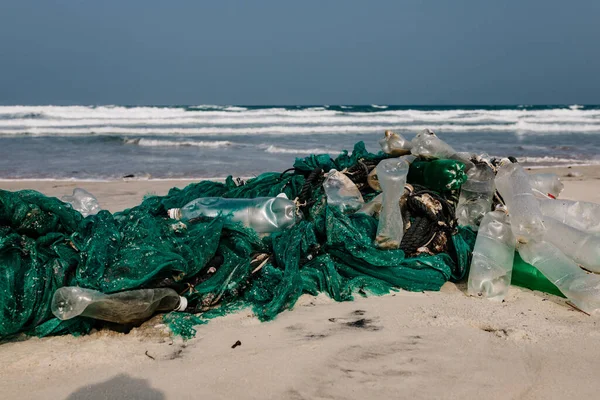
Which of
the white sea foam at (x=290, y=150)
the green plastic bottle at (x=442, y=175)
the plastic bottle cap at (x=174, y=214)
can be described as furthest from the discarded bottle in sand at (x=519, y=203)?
the white sea foam at (x=290, y=150)

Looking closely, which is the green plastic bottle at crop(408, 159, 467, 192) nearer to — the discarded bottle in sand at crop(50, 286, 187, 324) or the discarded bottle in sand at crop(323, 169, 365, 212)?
the discarded bottle in sand at crop(323, 169, 365, 212)

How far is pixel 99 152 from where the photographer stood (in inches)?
510

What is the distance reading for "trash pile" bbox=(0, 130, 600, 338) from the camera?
8.23 ft

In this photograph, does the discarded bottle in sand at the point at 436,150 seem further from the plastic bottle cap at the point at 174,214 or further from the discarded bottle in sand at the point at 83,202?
the discarded bottle in sand at the point at 83,202

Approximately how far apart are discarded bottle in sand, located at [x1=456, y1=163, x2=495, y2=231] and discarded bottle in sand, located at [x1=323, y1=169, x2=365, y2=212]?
70cm

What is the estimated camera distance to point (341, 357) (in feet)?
7.43

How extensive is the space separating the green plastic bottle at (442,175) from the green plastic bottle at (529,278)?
0.67m

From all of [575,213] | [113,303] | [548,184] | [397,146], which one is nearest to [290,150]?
[397,146]

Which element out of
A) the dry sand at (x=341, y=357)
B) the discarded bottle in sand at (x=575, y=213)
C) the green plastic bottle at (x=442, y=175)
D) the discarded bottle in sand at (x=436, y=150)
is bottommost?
the dry sand at (x=341, y=357)

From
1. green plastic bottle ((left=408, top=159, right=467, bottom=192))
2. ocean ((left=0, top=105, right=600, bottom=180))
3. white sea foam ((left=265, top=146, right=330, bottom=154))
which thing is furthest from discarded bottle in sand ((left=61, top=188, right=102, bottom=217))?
white sea foam ((left=265, top=146, right=330, bottom=154))

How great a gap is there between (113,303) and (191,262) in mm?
486

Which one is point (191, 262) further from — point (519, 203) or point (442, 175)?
point (519, 203)

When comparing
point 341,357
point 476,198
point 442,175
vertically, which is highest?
point 442,175

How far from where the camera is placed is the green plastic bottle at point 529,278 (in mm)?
2982
